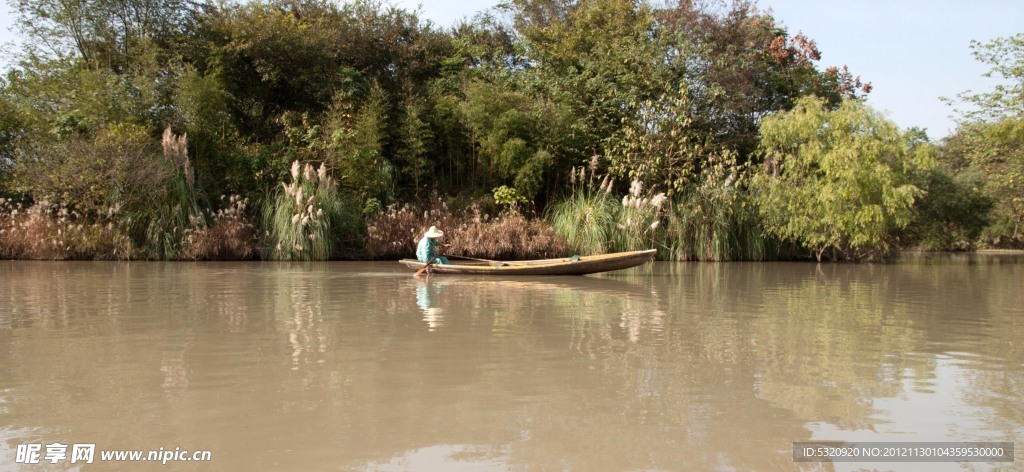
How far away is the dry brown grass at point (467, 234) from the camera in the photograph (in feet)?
57.2

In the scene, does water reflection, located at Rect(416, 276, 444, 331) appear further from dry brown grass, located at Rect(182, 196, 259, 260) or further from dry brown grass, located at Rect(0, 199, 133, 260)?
dry brown grass, located at Rect(0, 199, 133, 260)

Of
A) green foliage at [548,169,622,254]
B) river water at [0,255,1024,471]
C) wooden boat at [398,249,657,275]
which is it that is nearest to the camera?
river water at [0,255,1024,471]

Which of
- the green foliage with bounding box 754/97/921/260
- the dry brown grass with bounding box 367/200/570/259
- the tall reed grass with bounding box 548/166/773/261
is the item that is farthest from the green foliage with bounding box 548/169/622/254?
the green foliage with bounding box 754/97/921/260

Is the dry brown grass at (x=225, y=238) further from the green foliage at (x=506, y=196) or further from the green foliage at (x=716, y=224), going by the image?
the green foliage at (x=716, y=224)

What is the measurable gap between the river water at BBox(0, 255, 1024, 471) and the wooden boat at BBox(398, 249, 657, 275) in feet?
9.14

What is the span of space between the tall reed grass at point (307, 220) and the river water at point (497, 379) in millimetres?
8114

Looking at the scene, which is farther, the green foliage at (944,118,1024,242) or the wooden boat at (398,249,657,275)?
the green foliage at (944,118,1024,242)

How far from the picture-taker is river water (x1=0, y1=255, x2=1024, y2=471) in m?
3.53

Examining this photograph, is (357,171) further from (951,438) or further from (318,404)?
(951,438)

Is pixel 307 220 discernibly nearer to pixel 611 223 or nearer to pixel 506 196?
pixel 506 196

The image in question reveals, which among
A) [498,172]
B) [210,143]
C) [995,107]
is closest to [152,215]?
[210,143]

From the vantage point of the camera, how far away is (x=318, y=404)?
4.18m

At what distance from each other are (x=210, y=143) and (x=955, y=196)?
27.3 metres

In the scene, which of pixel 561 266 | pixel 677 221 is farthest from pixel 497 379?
pixel 677 221
